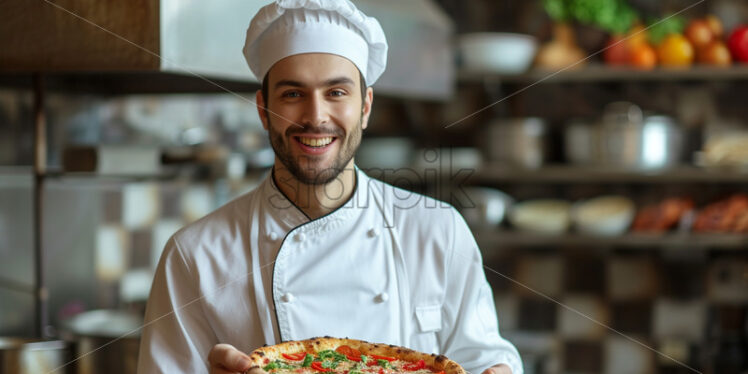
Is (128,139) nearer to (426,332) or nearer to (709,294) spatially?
(426,332)

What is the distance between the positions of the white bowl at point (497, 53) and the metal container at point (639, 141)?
38cm

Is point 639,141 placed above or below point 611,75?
below

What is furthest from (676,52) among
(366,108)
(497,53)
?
(366,108)

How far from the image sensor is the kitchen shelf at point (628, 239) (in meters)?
2.45

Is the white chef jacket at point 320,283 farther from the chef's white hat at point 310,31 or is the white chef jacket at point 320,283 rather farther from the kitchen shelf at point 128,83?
the kitchen shelf at point 128,83

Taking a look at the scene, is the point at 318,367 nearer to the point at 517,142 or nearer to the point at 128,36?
the point at 128,36

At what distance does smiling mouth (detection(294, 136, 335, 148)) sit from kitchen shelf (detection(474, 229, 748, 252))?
158cm

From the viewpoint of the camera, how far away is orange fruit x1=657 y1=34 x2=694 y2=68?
248 cm

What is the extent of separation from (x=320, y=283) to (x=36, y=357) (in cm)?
77

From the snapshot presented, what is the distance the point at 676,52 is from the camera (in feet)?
8.13

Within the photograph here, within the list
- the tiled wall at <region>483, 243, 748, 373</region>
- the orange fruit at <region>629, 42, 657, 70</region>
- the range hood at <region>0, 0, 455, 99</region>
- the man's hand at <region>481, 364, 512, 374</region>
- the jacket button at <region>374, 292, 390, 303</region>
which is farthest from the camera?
the tiled wall at <region>483, 243, 748, 373</region>

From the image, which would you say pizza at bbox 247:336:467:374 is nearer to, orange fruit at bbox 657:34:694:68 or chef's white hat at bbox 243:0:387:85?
chef's white hat at bbox 243:0:387:85

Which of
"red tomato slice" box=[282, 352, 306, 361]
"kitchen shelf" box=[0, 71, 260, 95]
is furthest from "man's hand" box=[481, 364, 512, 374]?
"kitchen shelf" box=[0, 71, 260, 95]

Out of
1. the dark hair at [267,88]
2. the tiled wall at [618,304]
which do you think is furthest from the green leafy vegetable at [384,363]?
the tiled wall at [618,304]
